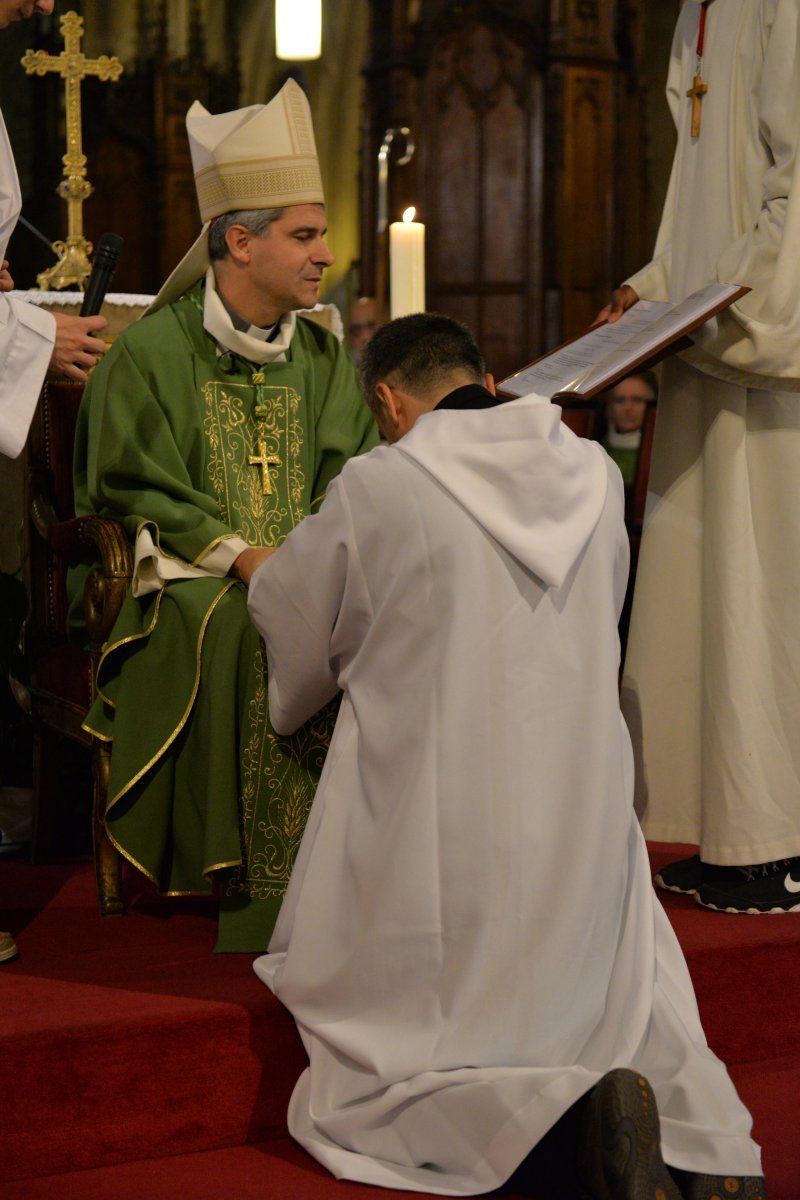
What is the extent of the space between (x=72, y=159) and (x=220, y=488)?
2275mm

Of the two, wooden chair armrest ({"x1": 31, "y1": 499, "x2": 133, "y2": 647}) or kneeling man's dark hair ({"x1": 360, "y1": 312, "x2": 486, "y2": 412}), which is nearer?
kneeling man's dark hair ({"x1": 360, "y1": 312, "x2": 486, "y2": 412})

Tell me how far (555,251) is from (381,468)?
27.3 ft

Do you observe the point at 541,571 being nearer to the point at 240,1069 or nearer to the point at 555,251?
the point at 240,1069

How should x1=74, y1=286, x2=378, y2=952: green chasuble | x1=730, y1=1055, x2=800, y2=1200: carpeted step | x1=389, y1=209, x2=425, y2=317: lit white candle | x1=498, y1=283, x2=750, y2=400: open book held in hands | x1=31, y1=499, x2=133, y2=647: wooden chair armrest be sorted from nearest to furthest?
x1=730, y1=1055, x2=800, y2=1200: carpeted step, x1=498, y1=283, x2=750, y2=400: open book held in hands, x1=74, y1=286, x2=378, y2=952: green chasuble, x1=31, y1=499, x2=133, y2=647: wooden chair armrest, x1=389, y1=209, x2=425, y2=317: lit white candle

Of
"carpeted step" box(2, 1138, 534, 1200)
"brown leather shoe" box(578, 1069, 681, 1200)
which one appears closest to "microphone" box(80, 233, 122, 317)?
"carpeted step" box(2, 1138, 534, 1200)

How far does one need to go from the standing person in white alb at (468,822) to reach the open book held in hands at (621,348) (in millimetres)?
545

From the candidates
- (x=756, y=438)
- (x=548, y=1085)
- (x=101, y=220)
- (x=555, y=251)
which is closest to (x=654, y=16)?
(x=555, y=251)

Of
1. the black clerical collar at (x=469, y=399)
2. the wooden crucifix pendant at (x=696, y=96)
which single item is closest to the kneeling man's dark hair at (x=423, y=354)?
the black clerical collar at (x=469, y=399)

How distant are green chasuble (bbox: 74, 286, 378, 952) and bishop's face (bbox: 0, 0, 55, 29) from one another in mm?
893

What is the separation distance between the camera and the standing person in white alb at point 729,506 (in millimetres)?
3600

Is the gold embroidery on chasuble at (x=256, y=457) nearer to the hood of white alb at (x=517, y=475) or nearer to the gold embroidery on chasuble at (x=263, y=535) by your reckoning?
the gold embroidery on chasuble at (x=263, y=535)

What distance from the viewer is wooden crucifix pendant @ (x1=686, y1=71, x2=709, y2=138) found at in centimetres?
384

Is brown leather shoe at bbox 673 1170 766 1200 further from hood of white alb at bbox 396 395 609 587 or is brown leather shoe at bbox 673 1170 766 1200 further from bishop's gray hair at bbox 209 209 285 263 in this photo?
bishop's gray hair at bbox 209 209 285 263

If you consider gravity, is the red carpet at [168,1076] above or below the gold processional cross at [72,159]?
below
